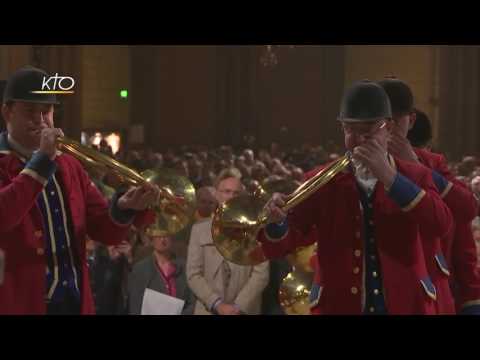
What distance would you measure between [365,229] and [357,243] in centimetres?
6

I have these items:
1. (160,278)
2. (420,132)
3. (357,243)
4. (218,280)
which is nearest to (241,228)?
(357,243)

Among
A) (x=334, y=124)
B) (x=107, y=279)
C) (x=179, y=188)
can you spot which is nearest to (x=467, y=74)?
(x=334, y=124)

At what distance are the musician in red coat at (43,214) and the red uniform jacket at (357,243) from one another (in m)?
0.70

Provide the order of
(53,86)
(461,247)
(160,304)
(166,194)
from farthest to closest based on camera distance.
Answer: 1. (160,304)
2. (461,247)
3. (166,194)
4. (53,86)

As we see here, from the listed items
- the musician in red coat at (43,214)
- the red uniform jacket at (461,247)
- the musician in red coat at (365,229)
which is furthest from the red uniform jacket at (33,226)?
the red uniform jacket at (461,247)

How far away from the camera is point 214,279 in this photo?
8320 mm

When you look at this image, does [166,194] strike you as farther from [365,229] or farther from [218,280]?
[218,280]

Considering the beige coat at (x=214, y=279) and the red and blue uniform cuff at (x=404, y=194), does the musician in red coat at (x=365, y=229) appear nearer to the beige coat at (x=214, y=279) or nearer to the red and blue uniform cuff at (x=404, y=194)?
the red and blue uniform cuff at (x=404, y=194)

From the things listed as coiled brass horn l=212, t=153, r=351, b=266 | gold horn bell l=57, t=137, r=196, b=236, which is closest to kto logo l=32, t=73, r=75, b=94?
gold horn bell l=57, t=137, r=196, b=236

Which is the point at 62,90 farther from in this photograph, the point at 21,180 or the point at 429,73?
the point at 429,73

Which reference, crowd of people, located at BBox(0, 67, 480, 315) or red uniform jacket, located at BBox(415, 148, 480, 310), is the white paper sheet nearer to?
crowd of people, located at BBox(0, 67, 480, 315)

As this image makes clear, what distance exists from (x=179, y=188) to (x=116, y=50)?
2271 centimetres

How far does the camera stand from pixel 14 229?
5.23 m

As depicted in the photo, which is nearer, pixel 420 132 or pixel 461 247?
pixel 461 247
